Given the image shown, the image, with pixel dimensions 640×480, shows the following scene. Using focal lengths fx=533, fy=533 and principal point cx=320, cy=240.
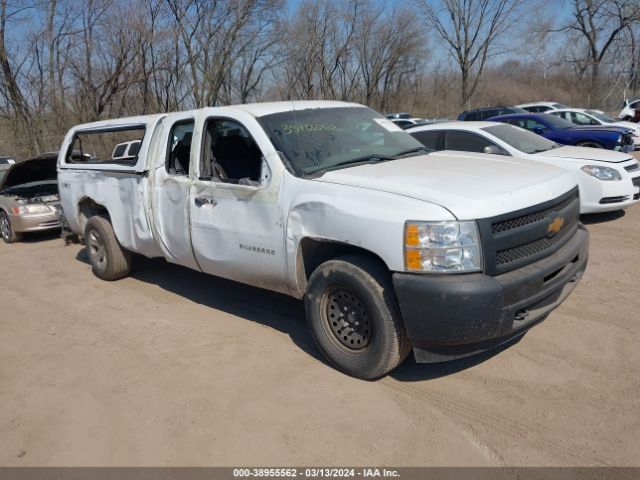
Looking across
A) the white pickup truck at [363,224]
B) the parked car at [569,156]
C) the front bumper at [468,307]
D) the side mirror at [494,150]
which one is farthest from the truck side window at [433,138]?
the front bumper at [468,307]

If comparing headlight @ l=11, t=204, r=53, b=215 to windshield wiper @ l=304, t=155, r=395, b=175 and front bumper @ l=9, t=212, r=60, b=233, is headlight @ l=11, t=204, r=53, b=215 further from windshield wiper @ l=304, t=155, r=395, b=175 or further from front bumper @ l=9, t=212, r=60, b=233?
windshield wiper @ l=304, t=155, r=395, b=175

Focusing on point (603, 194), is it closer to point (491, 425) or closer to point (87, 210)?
point (491, 425)

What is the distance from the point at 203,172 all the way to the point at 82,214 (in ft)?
9.71

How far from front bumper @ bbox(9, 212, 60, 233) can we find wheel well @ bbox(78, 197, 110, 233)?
3.11 metres

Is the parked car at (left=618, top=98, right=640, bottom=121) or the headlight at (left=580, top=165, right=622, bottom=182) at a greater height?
the parked car at (left=618, top=98, right=640, bottom=121)

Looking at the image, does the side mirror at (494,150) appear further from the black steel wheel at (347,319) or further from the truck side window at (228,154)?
the black steel wheel at (347,319)

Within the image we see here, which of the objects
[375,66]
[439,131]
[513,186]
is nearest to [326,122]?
[513,186]

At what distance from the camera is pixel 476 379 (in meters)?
3.71

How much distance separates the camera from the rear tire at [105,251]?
6.34m

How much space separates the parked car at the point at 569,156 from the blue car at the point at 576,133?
3055 mm

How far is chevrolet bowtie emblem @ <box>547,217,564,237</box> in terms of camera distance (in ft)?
11.8

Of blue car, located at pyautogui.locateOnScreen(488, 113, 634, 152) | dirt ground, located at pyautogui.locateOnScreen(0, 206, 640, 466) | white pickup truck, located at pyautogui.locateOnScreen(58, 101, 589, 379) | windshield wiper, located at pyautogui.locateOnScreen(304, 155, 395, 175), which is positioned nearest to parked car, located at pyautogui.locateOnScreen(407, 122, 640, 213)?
dirt ground, located at pyautogui.locateOnScreen(0, 206, 640, 466)

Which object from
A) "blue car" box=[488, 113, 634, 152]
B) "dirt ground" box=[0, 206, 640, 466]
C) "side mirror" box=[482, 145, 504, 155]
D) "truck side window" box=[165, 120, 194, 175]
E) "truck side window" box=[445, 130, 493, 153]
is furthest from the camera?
"blue car" box=[488, 113, 634, 152]

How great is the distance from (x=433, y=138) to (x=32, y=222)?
7.18 metres
